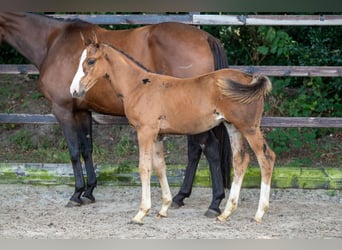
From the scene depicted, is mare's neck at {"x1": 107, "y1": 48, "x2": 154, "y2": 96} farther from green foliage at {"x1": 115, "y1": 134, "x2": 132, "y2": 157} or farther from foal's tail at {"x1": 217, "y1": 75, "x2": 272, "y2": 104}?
green foliage at {"x1": 115, "y1": 134, "x2": 132, "y2": 157}

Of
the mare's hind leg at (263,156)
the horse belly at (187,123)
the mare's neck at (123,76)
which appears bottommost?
the mare's hind leg at (263,156)

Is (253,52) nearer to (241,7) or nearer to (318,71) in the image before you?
(318,71)

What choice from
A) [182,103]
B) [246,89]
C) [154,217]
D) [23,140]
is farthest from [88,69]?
[23,140]

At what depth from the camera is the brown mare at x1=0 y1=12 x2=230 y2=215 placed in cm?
576

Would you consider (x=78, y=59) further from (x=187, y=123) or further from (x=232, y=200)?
(x=232, y=200)

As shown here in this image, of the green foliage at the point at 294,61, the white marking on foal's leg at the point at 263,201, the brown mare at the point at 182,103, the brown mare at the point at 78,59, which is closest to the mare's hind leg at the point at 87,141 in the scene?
the brown mare at the point at 78,59

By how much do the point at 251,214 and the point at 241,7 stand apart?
10.1 feet

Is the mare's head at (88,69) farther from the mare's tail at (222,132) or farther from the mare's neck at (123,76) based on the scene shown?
the mare's tail at (222,132)

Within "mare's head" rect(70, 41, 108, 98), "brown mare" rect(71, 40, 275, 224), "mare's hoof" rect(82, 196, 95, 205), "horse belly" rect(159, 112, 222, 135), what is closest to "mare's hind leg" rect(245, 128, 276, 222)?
"brown mare" rect(71, 40, 275, 224)

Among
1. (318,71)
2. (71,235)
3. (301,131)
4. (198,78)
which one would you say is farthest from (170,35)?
(301,131)

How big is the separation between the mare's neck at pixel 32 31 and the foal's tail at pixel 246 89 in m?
2.15

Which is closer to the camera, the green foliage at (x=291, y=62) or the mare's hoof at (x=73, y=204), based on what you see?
the mare's hoof at (x=73, y=204)

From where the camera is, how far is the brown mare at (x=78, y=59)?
18.9 feet

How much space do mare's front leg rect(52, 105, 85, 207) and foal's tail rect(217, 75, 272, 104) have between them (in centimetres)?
180
